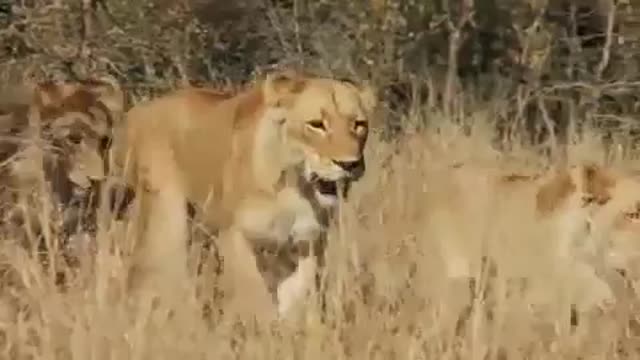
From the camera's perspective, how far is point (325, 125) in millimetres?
5051

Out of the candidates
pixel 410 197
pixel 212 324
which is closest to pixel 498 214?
pixel 410 197

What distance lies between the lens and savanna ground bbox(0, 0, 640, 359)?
4113 millimetres

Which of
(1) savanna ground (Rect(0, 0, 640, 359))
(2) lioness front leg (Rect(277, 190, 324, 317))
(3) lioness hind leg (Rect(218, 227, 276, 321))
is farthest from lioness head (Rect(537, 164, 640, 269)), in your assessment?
(3) lioness hind leg (Rect(218, 227, 276, 321))

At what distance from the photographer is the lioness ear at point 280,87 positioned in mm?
5203

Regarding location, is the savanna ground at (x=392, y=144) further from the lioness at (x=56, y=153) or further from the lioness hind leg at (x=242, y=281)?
the lioness at (x=56, y=153)

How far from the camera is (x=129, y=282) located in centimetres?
443

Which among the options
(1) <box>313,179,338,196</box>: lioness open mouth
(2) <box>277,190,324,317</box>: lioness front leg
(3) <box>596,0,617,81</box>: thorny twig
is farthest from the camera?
(3) <box>596,0,617,81</box>: thorny twig

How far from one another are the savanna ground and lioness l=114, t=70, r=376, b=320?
0.13 meters

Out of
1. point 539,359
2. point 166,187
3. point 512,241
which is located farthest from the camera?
point 166,187

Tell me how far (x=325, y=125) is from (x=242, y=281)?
1.74ft

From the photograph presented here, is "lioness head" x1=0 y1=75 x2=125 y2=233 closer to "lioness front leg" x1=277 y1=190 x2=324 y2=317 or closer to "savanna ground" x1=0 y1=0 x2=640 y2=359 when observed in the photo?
"savanna ground" x1=0 y1=0 x2=640 y2=359

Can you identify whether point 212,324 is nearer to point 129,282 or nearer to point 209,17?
point 129,282

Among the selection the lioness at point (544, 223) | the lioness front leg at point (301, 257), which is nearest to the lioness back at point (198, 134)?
the lioness front leg at point (301, 257)

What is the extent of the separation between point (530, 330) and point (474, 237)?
88cm
